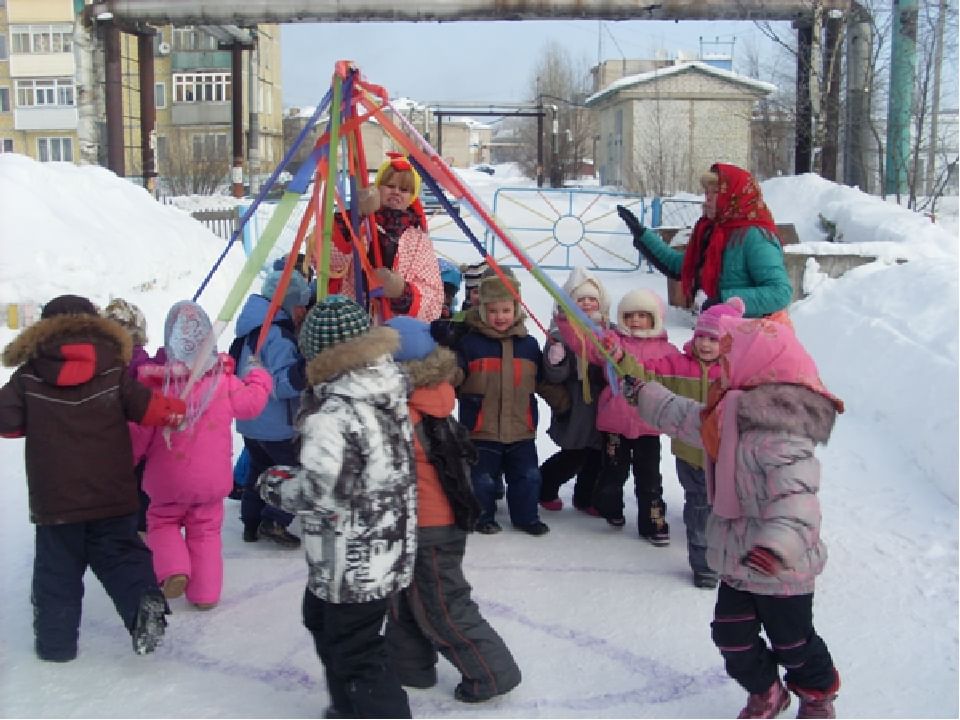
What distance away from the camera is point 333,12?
48.8 feet

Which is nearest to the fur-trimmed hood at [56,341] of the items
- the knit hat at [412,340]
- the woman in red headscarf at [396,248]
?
the knit hat at [412,340]

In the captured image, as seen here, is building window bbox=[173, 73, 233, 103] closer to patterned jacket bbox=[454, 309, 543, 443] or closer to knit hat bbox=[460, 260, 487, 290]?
knit hat bbox=[460, 260, 487, 290]

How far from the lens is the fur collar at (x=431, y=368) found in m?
3.23

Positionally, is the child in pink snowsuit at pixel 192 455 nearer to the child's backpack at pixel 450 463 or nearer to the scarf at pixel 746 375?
the child's backpack at pixel 450 463

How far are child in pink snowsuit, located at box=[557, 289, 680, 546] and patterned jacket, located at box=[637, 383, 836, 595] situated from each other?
67.3 inches

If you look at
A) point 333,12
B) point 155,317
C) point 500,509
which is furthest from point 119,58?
point 500,509

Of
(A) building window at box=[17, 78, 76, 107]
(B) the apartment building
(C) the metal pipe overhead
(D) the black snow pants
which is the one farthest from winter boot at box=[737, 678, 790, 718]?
(A) building window at box=[17, 78, 76, 107]

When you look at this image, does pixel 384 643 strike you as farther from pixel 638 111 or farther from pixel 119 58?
pixel 638 111

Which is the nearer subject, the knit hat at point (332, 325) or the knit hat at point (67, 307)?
the knit hat at point (332, 325)

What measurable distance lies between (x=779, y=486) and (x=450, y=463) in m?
1.06

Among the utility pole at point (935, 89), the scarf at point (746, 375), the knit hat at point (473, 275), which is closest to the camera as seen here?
the scarf at point (746, 375)

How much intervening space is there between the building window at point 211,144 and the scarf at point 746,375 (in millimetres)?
28270

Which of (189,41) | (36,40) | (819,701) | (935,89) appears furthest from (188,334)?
(189,41)

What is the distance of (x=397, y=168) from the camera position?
14.7 ft
